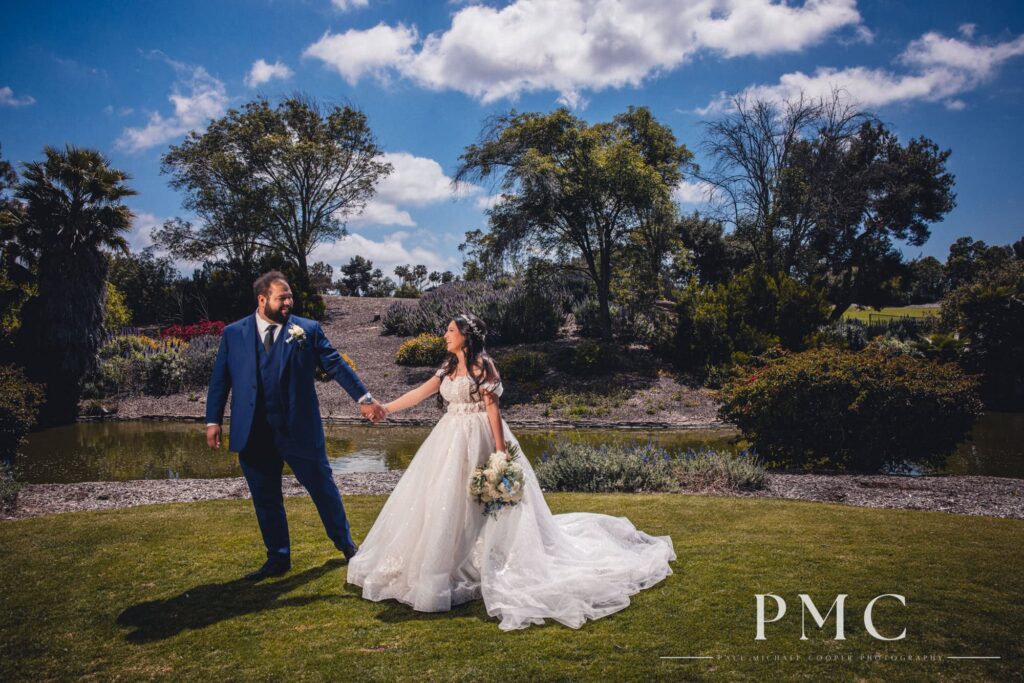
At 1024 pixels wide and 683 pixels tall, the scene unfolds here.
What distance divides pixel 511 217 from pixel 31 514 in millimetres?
16151

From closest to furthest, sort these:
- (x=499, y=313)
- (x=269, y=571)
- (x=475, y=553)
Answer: (x=475, y=553) < (x=269, y=571) < (x=499, y=313)

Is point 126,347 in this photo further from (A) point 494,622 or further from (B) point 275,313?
(A) point 494,622

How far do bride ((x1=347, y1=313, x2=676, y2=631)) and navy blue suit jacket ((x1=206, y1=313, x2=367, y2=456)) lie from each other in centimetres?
79

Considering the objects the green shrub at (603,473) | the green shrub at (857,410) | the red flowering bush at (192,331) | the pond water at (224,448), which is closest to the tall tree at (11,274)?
the pond water at (224,448)

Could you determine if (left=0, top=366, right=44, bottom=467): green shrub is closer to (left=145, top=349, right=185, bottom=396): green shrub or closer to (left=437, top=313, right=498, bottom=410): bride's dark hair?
(left=145, top=349, right=185, bottom=396): green shrub

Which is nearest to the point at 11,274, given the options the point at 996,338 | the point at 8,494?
the point at 8,494

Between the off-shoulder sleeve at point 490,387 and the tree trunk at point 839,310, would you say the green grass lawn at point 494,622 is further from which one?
the tree trunk at point 839,310

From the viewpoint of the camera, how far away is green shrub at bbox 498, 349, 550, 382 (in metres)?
19.7

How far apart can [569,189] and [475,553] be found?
56.5ft

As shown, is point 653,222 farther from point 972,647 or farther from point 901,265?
point 901,265

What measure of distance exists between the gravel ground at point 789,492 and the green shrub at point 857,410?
2.62ft

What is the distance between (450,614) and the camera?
4.32 m

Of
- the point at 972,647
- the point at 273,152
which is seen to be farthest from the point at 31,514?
the point at 273,152

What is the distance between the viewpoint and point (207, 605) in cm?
453
